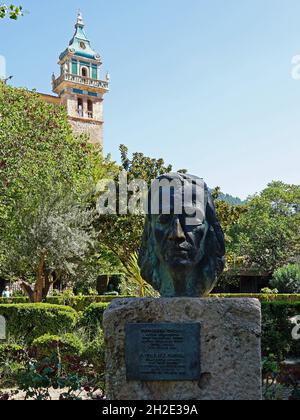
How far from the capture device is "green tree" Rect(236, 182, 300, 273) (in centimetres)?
3488

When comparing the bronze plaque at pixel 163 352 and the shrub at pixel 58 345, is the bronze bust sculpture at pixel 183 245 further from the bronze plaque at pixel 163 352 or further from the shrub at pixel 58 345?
the shrub at pixel 58 345

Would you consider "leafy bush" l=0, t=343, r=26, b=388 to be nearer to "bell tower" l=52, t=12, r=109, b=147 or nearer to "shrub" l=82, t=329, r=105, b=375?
"shrub" l=82, t=329, r=105, b=375

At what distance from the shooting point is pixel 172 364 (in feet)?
15.1

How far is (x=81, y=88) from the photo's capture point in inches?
1944

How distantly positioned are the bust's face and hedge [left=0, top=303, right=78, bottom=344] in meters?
6.54

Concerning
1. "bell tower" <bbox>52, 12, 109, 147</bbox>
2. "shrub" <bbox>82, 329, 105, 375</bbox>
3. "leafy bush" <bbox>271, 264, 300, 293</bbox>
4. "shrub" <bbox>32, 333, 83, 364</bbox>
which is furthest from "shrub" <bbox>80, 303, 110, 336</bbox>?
"bell tower" <bbox>52, 12, 109, 147</bbox>

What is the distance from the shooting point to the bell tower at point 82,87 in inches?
1912

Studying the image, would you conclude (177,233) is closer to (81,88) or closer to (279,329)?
(279,329)

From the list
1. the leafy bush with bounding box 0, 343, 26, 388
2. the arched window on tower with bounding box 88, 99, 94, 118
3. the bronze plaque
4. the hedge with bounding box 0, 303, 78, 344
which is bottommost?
the leafy bush with bounding box 0, 343, 26, 388

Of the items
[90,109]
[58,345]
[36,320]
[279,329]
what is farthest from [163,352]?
[90,109]
